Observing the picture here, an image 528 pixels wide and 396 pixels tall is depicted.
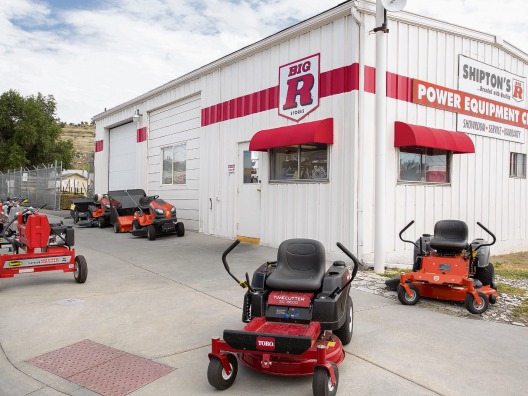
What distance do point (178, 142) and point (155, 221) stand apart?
358 centimetres

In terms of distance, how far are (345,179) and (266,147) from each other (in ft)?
6.32

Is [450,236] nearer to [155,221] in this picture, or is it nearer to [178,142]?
[155,221]

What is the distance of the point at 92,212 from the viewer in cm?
1488

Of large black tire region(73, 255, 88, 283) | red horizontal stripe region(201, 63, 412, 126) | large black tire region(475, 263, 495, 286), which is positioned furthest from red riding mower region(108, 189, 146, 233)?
large black tire region(475, 263, 495, 286)

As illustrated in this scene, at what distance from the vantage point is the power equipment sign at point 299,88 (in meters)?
9.22

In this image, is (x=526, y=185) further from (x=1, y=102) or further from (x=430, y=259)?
(x=1, y=102)

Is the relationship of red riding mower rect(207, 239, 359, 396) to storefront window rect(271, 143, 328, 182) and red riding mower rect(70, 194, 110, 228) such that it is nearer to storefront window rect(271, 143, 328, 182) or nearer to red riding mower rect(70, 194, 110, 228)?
storefront window rect(271, 143, 328, 182)

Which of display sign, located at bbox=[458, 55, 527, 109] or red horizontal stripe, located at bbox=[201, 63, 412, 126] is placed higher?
display sign, located at bbox=[458, 55, 527, 109]

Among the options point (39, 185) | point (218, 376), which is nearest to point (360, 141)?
point (218, 376)

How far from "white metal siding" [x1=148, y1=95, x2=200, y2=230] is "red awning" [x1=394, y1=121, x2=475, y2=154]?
645cm

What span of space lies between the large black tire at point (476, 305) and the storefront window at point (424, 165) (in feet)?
12.9

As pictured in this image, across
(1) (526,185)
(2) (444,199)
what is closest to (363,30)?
(2) (444,199)

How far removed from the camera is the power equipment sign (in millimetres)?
9219

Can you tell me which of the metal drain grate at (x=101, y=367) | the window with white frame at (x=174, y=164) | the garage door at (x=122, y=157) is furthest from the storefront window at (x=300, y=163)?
the garage door at (x=122, y=157)
